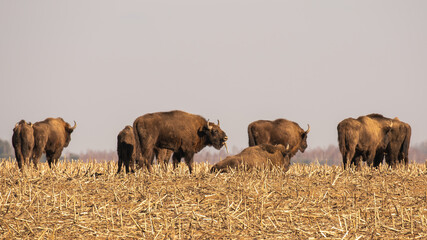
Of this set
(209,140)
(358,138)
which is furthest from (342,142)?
(209,140)

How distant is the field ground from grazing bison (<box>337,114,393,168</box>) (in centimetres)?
774

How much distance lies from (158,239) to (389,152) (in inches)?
675

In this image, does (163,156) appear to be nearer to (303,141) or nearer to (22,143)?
(22,143)

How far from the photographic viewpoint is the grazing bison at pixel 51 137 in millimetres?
24109

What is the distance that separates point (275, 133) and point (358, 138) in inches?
142

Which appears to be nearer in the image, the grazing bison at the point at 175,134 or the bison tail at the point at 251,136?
the grazing bison at the point at 175,134

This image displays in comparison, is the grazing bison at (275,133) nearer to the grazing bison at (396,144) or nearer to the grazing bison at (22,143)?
the grazing bison at (396,144)

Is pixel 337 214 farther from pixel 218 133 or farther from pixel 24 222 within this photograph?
pixel 218 133

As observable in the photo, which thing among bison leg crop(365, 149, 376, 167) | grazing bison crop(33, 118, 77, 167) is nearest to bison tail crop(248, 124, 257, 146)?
bison leg crop(365, 149, 376, 167)

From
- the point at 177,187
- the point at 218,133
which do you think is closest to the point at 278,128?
the point at 218,133

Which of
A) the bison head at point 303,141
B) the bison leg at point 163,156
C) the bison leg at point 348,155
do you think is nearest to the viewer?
the bison leg at point 163,156

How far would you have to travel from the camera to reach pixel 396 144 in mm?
23594

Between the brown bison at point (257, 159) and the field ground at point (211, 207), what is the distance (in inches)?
103

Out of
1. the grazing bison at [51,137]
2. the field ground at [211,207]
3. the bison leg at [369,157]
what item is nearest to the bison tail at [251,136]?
the bison leg at [369,157]
